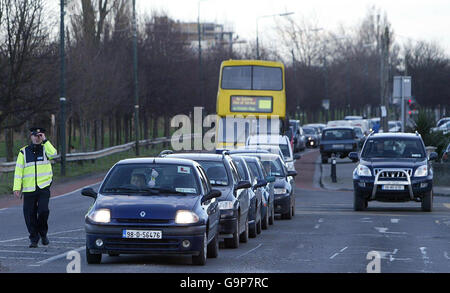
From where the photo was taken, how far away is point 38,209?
16.5 m

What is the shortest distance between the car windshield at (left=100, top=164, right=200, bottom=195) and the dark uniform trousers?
97.7 inches

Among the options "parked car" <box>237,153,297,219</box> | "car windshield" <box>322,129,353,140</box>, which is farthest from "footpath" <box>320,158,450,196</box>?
"parked car" <box>237,153,297,219</box>

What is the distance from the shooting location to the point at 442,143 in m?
43.4

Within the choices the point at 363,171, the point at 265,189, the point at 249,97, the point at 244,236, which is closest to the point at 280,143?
the point at 249,97

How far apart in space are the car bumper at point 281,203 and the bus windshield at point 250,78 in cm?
1623

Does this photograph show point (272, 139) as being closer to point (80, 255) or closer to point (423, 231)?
point (423, 231)

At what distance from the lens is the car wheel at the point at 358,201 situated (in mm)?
26391

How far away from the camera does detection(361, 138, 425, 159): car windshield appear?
86.2 feet

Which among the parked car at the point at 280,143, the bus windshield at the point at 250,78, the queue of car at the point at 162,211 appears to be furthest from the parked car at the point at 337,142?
the queue of car at the point at 162,211

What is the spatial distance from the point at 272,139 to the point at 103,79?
22801 mm

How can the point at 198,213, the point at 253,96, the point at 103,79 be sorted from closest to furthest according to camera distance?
the point at 198,213 < the point at 253,96 < the point at 103,79

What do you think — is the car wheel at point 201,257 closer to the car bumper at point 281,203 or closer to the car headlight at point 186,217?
the car headlight at point 186,217
